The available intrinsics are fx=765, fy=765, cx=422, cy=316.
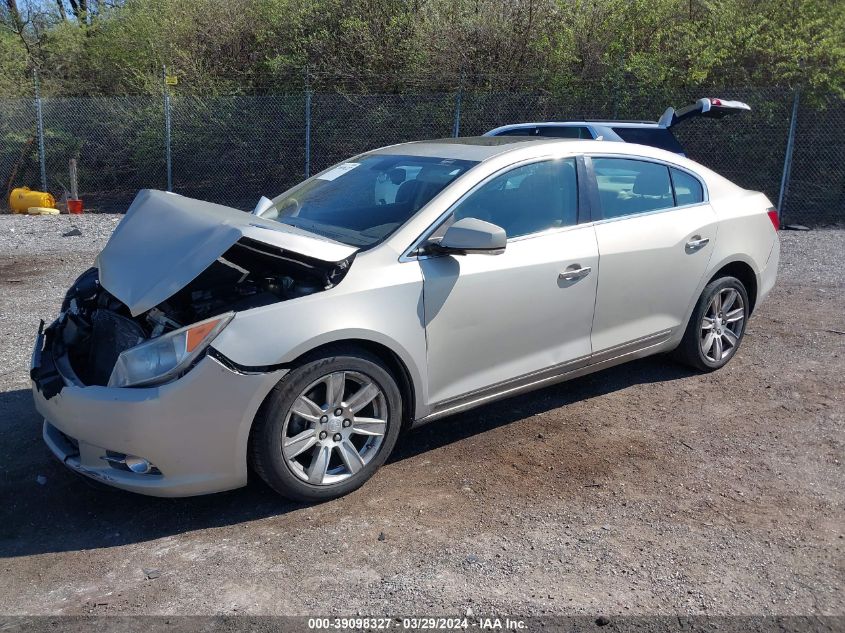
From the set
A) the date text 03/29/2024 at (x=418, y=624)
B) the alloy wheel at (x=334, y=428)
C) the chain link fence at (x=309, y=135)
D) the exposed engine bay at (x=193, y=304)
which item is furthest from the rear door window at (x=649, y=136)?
the date text 03/29/2024 at (x=418, y=624)

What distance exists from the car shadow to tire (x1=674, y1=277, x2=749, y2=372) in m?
1.76

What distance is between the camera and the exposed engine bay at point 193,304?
3.72m

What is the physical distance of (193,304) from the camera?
3908 millimetres

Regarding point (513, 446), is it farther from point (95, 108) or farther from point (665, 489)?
point (95, 108)

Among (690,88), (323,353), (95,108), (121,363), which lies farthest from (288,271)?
(95,108)

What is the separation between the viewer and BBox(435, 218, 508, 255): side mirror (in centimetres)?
392

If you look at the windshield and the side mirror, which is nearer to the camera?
the side mirror

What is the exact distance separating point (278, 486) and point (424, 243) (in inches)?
56.8

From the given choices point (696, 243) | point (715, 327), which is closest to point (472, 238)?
point (696, 243)

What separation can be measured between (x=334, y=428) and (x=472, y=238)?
1187mm

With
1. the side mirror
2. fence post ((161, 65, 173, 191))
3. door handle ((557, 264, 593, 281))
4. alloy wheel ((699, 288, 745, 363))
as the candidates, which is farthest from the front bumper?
fence post ((161, 65, 173, 191))

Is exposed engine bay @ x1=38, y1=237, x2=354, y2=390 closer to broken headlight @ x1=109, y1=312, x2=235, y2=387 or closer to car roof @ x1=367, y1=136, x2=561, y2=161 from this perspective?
broken headlight @ x1=109, y1=312, x2=235, y2=387

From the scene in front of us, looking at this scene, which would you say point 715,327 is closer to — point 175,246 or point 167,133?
point 175,246

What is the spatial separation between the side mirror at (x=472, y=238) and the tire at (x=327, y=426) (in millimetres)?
715
